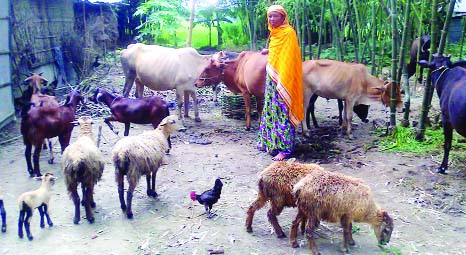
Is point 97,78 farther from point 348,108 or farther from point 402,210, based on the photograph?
point 402,210

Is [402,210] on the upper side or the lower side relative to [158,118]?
lower

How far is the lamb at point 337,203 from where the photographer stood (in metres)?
4.03

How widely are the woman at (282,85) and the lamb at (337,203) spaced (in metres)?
2.61

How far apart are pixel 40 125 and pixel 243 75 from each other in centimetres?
397

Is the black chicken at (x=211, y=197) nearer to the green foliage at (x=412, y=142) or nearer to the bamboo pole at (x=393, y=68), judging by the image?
the green foliage at (x=412, y=142)

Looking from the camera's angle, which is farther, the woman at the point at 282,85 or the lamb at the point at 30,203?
the woman at the point at 282,85

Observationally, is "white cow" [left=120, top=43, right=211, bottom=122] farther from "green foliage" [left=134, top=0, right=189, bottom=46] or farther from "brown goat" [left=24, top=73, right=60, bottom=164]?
"green foliage" [left=134, top=0, right=189, bottom=46]

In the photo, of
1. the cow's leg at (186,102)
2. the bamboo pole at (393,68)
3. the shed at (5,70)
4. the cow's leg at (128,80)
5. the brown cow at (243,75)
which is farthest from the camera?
the cow's leg at (128,80)

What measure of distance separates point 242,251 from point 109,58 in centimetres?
1301

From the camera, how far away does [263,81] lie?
8.28 meters

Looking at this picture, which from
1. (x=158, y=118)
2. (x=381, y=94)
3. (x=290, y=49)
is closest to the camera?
(x=290, y=49)

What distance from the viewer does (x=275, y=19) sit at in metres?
6.53

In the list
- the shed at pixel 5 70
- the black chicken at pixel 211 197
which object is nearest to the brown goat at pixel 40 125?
the black chicken at pixel 211 197

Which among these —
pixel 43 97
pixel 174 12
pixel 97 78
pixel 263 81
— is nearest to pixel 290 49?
pixel 263 81
